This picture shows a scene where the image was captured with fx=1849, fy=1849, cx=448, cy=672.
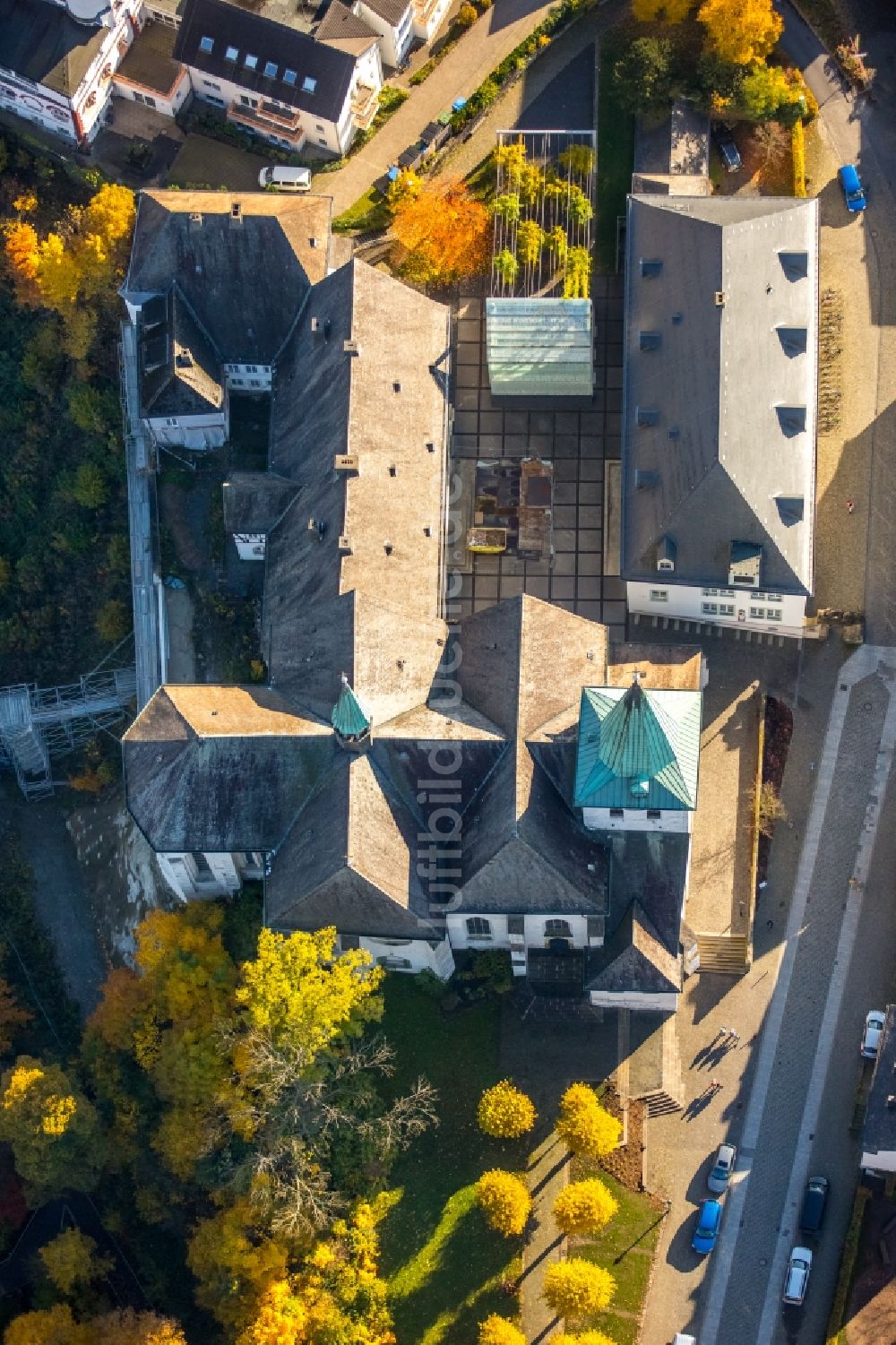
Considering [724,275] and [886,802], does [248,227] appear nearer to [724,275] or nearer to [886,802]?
[724,275]

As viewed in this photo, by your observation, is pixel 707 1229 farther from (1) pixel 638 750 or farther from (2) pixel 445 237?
(2) pixel 445 237

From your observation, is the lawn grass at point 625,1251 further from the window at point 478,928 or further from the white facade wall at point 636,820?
the white facade wall at point 636,820

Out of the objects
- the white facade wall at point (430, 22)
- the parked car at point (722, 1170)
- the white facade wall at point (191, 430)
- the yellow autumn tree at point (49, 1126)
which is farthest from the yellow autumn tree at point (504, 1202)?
the white facade wall at point (430, 22)

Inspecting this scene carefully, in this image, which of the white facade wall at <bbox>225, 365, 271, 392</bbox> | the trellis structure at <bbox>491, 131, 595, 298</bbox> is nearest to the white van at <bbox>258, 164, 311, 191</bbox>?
the trellis structure at <bbox>491, 131, 595, 298</bbox>

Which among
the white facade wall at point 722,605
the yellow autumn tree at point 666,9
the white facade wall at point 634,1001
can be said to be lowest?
the white facade wall at point 634,1001

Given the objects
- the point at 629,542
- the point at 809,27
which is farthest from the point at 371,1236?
the point at 809,27

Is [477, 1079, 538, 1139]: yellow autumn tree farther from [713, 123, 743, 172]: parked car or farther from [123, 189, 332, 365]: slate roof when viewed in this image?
[713, 123, 743, 172]: parked car

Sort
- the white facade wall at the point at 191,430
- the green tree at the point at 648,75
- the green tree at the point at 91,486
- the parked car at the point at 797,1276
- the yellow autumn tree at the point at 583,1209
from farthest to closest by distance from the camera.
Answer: the green tree at the point at 91,486
the green tree at the point at 648,75
the white facade wall at the point at 191,430
the parked car at the point at 797,1276
the yellow autumn tree at the point at 583,1209
